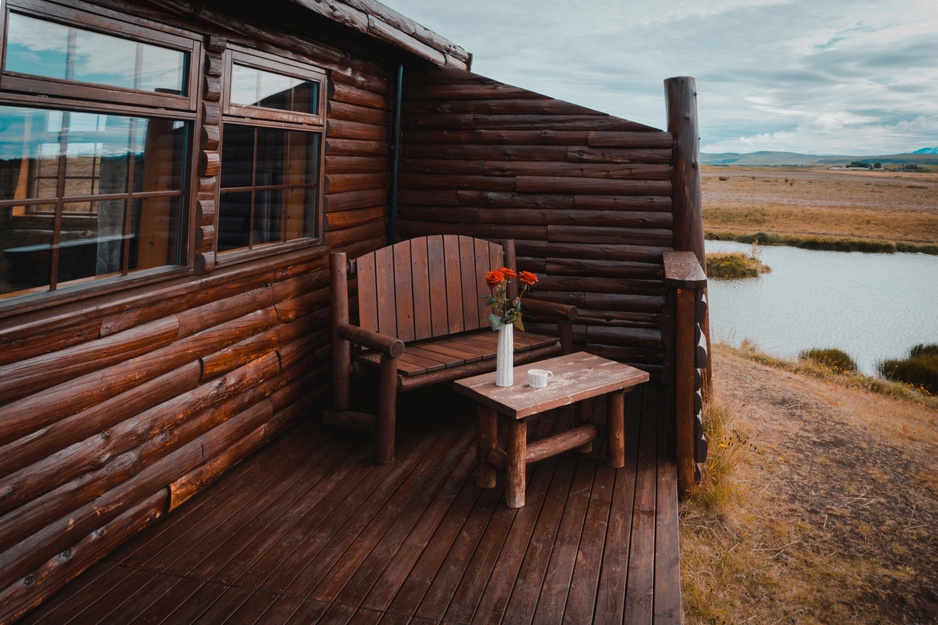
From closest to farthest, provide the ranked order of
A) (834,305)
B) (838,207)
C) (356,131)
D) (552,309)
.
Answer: (552,309) < (356,131) < (834,305) < (838,207)

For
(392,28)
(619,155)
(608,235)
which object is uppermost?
(392,28)

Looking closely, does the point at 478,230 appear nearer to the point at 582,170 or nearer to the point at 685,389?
the point at 582,170

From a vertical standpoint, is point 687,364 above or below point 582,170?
below

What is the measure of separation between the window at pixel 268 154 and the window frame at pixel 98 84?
307mm

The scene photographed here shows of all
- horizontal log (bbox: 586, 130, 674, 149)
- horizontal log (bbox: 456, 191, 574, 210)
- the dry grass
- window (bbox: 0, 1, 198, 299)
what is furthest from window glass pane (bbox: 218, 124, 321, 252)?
the dry grass

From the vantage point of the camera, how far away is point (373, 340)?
3.63 m

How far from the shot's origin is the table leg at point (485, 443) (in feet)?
11.0

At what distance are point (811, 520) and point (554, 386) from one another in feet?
6.87

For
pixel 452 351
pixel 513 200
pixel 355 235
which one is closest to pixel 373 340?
pixel 452 351

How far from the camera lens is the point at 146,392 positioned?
2832 millimetres

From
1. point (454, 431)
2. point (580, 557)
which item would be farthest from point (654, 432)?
point (580, 557)

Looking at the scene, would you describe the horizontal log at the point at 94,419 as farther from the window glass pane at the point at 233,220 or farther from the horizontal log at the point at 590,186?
the horizontal log at the point at 590,186

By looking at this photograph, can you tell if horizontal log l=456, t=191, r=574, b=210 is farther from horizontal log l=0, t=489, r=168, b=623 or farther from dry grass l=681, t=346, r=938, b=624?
horizontal log l=0, t=489, r=168, b=623

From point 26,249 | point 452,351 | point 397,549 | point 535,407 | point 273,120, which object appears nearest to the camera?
point 26,249
